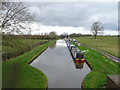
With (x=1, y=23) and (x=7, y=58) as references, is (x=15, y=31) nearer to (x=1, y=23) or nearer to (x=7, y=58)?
(x=1, y=23)

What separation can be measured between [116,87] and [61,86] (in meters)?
4.52

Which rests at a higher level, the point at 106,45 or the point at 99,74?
the point at 106,45

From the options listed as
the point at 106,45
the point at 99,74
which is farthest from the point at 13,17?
the point at 106,45

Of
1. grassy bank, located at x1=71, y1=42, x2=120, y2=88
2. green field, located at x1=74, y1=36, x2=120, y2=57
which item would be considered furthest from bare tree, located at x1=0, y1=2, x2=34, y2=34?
green field, located at x1=74, y1=36, x2=120, y2=57

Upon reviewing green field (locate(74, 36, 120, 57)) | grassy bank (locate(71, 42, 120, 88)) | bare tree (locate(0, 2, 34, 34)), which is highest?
bare tree (locate(0, 2, 34, 34))

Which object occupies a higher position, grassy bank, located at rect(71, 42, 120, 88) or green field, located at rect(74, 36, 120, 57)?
green field, located at rect(74, 36, 120, 57)

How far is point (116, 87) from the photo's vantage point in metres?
6.21

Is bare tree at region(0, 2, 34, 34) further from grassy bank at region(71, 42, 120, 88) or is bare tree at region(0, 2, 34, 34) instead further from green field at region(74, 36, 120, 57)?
green field at region(74, 36, 120, 57)

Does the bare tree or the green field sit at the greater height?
the bare tree

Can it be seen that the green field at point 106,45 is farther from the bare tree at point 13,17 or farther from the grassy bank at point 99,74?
the bare tree at point 13,17

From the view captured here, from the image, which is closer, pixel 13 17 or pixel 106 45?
pixel 13 17

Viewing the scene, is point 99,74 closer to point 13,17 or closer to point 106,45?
point 13,17

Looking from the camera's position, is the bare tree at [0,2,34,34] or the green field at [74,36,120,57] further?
the green field at [74,36,120,57]

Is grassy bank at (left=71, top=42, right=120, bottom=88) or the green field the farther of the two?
the green field
